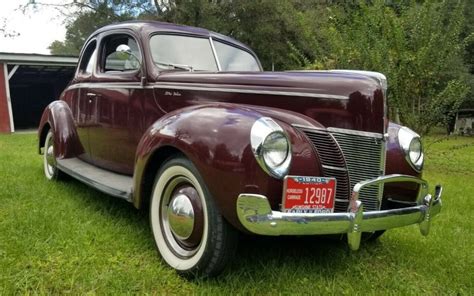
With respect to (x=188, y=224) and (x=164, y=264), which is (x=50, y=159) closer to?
(x=164, y=264)

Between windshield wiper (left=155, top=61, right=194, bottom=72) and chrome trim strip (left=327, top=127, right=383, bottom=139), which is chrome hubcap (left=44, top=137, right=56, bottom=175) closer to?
windshield wiper (left=155, top=61, right=194, bottom=72)

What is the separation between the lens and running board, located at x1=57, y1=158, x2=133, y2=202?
11.3 feet

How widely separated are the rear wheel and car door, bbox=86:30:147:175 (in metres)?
0.89

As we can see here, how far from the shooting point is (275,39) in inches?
901

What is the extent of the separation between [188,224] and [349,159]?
1055mm

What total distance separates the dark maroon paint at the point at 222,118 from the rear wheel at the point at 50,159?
1285 mm

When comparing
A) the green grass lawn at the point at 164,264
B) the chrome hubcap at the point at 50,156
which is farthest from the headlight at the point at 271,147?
the chrome hubcap at the point at 50,156

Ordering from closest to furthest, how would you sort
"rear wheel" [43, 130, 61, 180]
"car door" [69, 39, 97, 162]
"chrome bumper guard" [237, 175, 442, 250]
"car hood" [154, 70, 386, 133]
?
"chrome bumper guard" [237, 175, 442, 250], "car hood" [154, 70, 386, 133], "car door" [69, 39, 97, 162], "rear wheel" [43, 130, 61, 180]

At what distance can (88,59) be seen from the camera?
4.94 m

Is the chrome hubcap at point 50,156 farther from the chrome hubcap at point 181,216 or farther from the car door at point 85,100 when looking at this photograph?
the chrome hubcap at point 181,216

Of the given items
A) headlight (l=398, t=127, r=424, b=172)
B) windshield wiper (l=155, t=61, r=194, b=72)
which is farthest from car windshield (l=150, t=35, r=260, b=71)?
headlight (l=398, t=127, r=424, b=172)

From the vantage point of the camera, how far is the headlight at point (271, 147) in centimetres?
243

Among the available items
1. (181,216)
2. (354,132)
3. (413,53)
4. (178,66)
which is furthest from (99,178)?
(413,53)

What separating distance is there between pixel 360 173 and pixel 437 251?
127cm
